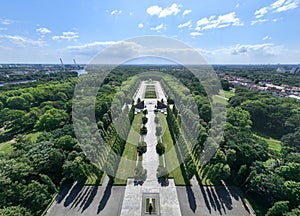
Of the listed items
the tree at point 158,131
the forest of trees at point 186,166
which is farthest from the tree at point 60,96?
the tree at point 158,131

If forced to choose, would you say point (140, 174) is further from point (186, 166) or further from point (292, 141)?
point (292, 141)

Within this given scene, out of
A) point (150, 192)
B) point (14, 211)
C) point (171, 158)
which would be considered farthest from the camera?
point (171, 158)

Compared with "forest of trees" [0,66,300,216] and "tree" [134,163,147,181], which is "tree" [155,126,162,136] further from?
"tree" [134,163,147,181]

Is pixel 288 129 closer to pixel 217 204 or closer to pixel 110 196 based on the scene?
pixel 217 204

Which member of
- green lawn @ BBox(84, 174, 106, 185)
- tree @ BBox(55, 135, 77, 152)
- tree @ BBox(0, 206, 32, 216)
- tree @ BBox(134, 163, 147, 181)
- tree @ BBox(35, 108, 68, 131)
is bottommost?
green lawn @ BBox(84, 174, 106, 185)

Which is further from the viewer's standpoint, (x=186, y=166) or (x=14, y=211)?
(x=186, y=166)

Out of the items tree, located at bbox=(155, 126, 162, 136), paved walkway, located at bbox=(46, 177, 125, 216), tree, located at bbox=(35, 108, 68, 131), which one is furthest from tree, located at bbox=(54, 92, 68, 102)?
paved walkway, located at bbox=(46, 177, 125, 216)

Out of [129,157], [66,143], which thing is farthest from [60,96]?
[129,157]

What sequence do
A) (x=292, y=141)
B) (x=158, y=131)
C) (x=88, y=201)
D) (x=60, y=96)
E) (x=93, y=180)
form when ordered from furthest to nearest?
(x=60, y=96), (x=158, y=131), (x=292, y=141), (x=93, y=180), (x=88, y=201)

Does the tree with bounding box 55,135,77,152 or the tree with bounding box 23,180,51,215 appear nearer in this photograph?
the tree with bounding box 23,180,51,215

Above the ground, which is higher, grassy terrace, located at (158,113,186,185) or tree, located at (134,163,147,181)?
tree, located at (134,163,147,181)

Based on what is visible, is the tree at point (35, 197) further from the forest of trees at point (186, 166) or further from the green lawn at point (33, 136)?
the green lawn at point (33, 136)
